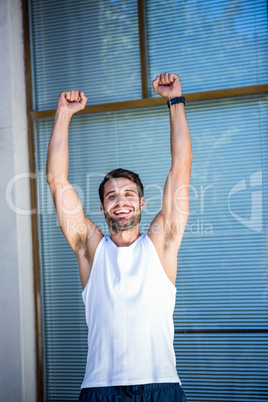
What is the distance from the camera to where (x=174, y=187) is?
2178 millimetres

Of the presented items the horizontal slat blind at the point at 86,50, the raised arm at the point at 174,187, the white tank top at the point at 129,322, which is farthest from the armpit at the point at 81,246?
the horizontal slat blind at the point at 86,50

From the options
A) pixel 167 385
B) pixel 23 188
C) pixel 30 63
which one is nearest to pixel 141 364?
pixel 167 385

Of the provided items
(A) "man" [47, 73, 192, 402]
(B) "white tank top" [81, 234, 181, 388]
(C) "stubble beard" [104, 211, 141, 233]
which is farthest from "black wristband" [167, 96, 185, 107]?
(B) "white tank top" [81, 234, 181, 388]

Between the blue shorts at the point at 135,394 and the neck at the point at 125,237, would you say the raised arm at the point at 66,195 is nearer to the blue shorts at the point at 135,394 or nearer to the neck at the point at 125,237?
the neck at the point at 125,237

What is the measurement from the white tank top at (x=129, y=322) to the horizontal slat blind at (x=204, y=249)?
104 centimetres

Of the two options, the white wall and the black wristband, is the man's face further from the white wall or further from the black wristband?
the white wall

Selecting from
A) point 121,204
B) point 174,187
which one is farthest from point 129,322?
point 174,187

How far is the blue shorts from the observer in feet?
6.22

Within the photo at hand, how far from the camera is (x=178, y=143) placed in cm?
218

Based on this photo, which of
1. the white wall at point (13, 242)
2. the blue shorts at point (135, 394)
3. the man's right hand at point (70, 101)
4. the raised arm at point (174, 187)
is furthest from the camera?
the white wall at point (13, 242)

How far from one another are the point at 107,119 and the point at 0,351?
1950 millimetres

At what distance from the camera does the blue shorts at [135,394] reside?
6.22 feet

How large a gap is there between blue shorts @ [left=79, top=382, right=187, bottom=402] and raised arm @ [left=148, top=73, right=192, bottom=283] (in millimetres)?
527

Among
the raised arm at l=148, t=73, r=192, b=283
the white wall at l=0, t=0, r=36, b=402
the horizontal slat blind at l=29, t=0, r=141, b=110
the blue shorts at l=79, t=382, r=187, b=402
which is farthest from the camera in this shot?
the horizontal slat blind at l=29, t=0, r=141, b=110
